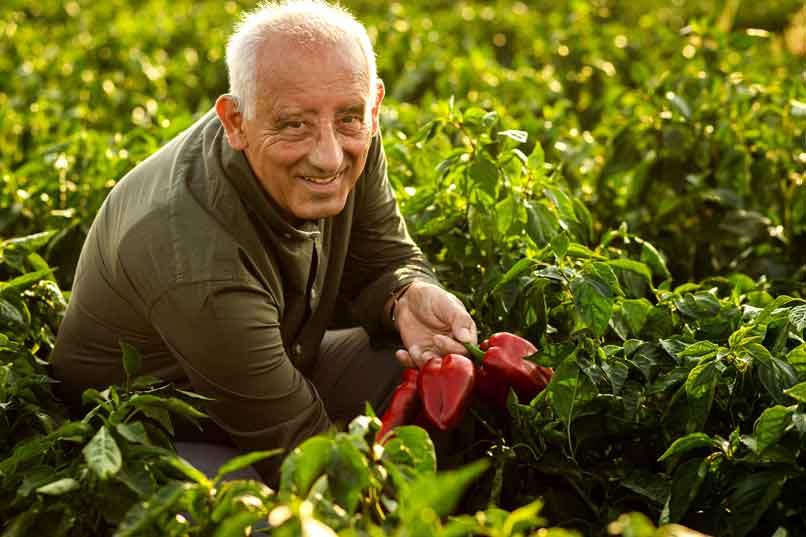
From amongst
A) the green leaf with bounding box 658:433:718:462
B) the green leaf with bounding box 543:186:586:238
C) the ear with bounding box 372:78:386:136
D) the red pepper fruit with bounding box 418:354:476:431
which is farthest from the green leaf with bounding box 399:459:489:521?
the green leaf with bounding box 543:186:586:238

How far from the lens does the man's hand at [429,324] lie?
2635mm

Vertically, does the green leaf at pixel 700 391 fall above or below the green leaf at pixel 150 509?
below

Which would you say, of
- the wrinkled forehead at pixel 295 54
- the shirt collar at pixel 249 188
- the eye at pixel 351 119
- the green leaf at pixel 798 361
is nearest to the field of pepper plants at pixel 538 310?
the green leaf at pixel 798 361

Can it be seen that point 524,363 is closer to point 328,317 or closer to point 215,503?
point 328,317

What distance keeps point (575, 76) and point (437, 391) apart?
2.77 meters

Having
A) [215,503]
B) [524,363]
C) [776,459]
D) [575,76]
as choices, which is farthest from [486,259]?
[575,76]

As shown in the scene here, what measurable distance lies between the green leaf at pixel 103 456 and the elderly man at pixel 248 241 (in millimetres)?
405

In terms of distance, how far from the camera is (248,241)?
7.84ft

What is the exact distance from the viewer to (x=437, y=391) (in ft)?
8.07

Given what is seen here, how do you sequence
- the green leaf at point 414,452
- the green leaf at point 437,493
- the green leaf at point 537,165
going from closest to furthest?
the green leaf at point 437,493 < the green leaf at point 414,452 < the green leaf at point 537,165

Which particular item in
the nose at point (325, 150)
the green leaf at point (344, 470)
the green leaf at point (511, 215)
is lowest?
the green leaf at point (511, 215)

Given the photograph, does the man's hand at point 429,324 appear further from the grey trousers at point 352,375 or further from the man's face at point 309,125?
the man's face at point 309,125

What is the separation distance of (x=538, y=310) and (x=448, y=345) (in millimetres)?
243

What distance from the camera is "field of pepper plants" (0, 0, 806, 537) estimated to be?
6.25ft
